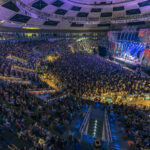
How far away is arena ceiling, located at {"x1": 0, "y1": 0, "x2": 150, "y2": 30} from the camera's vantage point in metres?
27.1

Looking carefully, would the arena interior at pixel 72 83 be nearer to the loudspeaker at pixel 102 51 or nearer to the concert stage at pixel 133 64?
the concert stage at pixel 133 64

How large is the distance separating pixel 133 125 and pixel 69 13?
34.4 m

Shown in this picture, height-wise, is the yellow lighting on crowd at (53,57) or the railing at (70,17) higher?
the railing at (70,17)

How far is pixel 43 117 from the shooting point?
8078mm

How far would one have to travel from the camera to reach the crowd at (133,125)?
748 centimetres

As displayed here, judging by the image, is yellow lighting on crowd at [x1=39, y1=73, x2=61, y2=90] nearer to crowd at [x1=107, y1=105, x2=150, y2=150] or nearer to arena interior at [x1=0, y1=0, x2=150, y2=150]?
arena interior at [x1=0, y1=0, x2=150, y2=150]

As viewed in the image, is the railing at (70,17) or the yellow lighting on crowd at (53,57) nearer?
the railing at (70,17)

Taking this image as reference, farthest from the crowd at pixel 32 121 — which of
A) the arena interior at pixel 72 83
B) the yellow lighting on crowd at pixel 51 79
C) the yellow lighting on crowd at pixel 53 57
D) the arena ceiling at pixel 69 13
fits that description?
the arena ceiling at pixel 69 13

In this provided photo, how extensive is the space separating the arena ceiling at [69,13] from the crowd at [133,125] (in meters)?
26.4

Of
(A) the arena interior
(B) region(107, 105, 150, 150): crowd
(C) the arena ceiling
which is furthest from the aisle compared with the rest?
(C) the arena ceiling

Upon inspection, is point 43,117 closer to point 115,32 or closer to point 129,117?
point 129,117

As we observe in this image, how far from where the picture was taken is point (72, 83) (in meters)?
14.6

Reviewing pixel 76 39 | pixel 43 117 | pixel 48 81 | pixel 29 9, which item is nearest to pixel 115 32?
pixel 76 39

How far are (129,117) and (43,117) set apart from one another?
625cm
